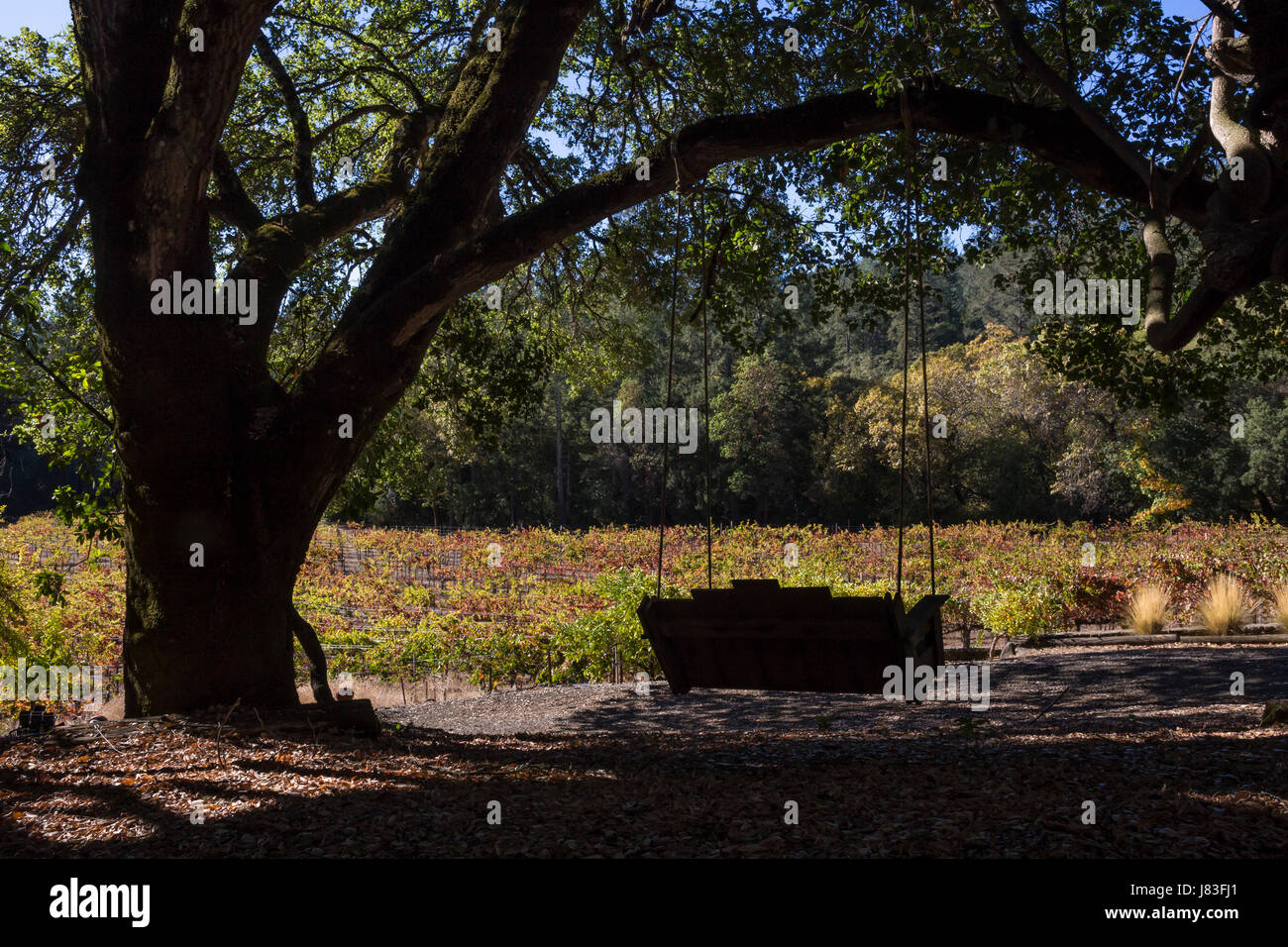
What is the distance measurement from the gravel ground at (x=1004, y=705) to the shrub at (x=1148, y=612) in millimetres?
1150

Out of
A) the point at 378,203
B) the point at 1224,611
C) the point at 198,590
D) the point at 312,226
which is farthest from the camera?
the point at 1224,611

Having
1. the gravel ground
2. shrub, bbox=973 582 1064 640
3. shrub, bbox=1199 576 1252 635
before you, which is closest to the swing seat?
the gravel ground

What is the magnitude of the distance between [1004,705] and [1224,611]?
531cm

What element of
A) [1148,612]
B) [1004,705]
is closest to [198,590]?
[1004,705]

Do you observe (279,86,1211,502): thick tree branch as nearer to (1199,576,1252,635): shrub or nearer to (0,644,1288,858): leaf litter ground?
(0,644,1288,858): leaf litter ground

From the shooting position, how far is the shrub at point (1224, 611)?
37.0ft

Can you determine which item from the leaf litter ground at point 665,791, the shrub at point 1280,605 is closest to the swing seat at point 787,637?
the leaf litter ground at point 665,791

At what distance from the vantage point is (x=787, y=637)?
541cm

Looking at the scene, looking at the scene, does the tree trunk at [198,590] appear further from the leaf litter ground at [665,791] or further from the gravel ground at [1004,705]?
the gravel ground at [1004,705]

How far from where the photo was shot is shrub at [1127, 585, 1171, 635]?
11906mm

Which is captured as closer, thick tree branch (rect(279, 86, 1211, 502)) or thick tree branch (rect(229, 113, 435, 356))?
thick tree branch (rect(279, 86, 1211, 502))

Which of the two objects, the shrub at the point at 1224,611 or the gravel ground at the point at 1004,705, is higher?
the shrub at the point at 1224,611

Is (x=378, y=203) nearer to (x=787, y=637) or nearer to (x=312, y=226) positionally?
(x=312, y=226)

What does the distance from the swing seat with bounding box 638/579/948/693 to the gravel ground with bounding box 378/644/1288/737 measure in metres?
1.32
